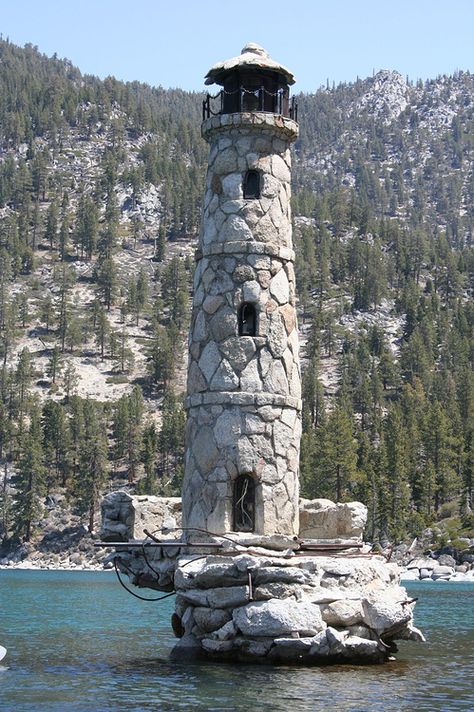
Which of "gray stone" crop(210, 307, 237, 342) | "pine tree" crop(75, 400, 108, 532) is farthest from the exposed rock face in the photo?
"pine tree" crop(75, 400, 108, 532)

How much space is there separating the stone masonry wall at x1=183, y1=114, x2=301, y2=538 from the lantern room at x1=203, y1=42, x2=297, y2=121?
687 millimetres

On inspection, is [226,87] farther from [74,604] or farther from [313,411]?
[313,411]

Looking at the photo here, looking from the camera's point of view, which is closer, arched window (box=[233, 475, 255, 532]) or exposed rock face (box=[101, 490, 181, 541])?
arched window (box=[233, 475, 255, 532])

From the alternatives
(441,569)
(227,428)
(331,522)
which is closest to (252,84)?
(227,428)

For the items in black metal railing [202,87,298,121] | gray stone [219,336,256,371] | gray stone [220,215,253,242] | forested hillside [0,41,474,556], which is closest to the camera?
gray stone [219,336,256,371]

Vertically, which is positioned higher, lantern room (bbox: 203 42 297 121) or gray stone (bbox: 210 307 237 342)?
lantern room (bbox: 203 42 297 121)

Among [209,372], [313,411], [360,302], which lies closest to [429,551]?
[313,411]

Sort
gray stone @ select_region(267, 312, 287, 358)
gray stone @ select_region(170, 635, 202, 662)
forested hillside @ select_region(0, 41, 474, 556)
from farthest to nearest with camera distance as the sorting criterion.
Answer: forested hillside @ select_region(0, 41, 474, 556) < gray stone @ select_region(267, 312, 287, 358) < gray stone @ select_region(170, 635, 202, 662)

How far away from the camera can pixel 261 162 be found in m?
27.2

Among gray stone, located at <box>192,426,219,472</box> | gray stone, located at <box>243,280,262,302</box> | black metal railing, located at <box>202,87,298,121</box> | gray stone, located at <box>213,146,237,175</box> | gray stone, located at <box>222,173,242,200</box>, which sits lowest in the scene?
gray stone, located at <box>192,426,219,472</box>

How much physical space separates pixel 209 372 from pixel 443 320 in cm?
13492

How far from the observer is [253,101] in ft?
91.0

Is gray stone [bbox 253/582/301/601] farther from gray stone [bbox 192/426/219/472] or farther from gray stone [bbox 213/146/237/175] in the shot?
gray stone [bbox 213/146/237/175]

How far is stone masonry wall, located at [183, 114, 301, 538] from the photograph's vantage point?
1010 inches
